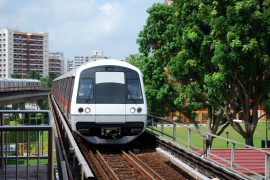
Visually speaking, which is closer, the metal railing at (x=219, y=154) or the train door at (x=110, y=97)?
the metal railing at (x=219, y=154)

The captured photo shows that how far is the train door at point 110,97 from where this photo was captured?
15.4 meters

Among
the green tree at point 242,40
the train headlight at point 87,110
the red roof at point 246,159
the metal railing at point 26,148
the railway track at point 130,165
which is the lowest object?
the red roof at point 246,159

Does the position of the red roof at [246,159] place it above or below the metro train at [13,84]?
below

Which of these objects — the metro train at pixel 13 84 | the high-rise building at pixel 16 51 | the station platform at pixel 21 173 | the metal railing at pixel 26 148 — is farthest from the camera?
the high-rise building at pixel 16 51

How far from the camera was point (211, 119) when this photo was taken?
26.3m

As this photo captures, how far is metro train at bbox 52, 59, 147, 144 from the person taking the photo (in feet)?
50.6

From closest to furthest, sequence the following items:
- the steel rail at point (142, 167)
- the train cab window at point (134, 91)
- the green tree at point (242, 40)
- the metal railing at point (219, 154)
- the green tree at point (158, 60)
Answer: the metal railing at point (219, 154) → the steel rail at point (142, 167) → the train cab window at point (134, 91) → the green tree at point (242, 40) → the green tree at point (158, 60)

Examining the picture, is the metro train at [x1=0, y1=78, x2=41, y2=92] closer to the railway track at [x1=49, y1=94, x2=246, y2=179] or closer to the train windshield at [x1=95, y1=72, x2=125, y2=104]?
the railway track at [x1=49, y1=94, x2=246, y2=179]

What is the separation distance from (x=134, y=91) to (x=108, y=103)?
1055 millimetres

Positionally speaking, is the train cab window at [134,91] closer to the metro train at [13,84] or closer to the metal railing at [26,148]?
the metal railing at [26,148]

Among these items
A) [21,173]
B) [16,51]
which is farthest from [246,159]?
[16,51]

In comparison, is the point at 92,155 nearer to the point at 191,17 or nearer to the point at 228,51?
the point at 228,51

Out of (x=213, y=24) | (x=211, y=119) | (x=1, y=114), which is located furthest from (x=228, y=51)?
(x=1, y=114)

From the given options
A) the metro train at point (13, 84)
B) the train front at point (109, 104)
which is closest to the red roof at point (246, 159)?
the train front at point (109, 104)
